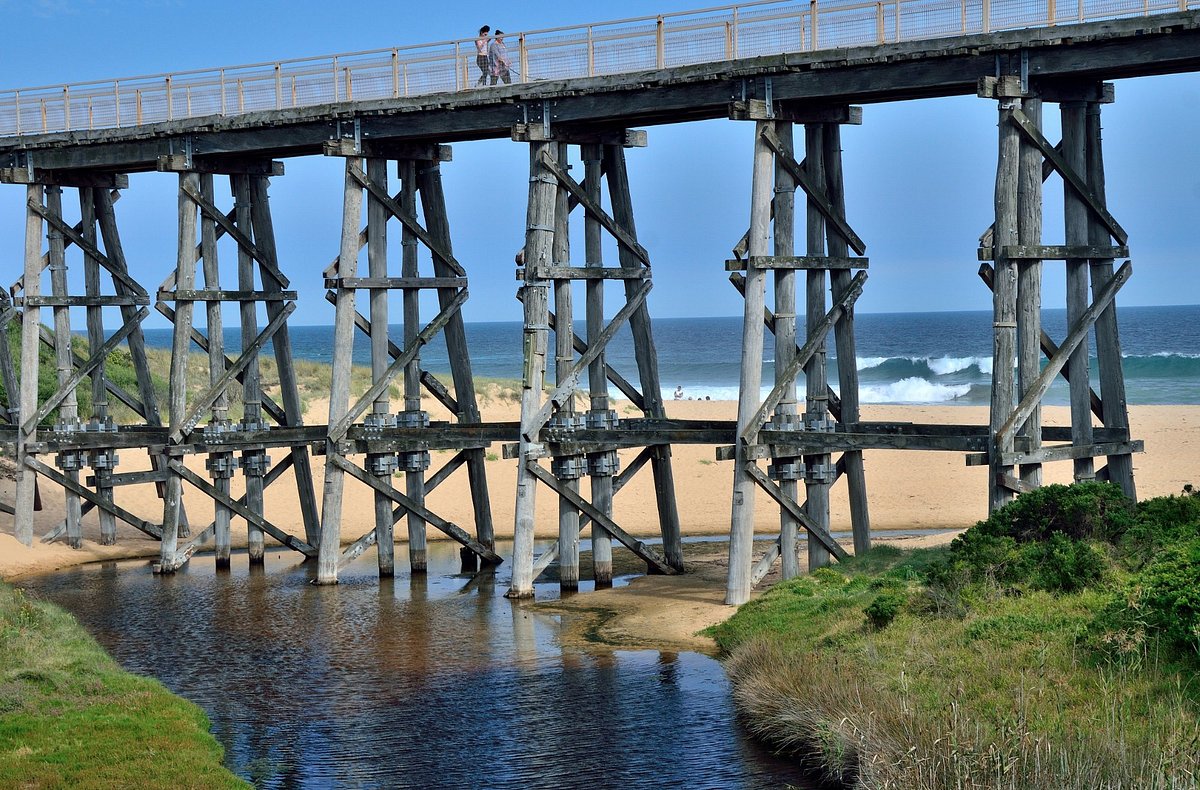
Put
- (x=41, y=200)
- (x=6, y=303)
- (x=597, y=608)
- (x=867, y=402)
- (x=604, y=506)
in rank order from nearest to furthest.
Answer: (x=597, y=608), (x=604, y=506), (x=41, y=200), (x=6, y=303), (x=867, y=402)

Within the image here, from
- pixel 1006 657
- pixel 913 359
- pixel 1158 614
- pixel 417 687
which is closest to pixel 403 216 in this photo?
pixel 417 687

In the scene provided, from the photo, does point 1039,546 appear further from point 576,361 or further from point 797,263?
point 576,361

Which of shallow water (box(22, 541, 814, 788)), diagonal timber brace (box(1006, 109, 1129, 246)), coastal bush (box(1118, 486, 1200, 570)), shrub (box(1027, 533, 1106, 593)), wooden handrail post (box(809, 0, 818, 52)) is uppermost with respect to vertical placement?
wooden handrail post (box(809, 0, 818, 52))

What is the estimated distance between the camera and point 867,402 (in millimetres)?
77250

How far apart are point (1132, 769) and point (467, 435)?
16.3 metres

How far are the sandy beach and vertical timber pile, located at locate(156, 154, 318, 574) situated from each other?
8.08 feet

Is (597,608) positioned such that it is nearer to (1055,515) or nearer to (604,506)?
(604,506)

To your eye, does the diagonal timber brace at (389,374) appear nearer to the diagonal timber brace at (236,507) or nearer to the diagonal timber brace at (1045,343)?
the diagonal timber brace at (236,507)

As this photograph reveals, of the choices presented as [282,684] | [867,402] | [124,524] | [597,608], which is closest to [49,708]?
[282,684]

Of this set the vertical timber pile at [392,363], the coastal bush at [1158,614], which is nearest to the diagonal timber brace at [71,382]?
the vertical timber pile at [392,363]

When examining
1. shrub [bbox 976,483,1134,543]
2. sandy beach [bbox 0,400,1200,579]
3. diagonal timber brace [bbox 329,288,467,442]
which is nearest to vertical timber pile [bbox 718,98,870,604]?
shrub [bbox 976,483,1134,543]

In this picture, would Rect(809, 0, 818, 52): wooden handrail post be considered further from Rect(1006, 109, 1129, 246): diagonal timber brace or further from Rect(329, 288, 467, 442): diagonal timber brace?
Rect(329, 288, 467, 442): diagonal timber brace

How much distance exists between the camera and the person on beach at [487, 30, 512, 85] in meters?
24.5

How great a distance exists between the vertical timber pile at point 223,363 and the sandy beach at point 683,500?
97.0 inches
